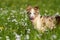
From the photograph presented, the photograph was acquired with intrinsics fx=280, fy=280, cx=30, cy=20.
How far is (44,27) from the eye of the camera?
9.38 metres

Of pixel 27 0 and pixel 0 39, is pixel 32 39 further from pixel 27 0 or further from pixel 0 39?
pixel 27 0

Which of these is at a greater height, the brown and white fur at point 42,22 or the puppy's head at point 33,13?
A: the puppy's head at point 33,13

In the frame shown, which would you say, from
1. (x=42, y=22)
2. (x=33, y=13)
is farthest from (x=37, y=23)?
(x=33, y=13)

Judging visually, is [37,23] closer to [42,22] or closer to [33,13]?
[42,22]

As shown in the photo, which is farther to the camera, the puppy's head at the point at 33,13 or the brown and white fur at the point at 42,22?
the puppy's head at the point at 33,13

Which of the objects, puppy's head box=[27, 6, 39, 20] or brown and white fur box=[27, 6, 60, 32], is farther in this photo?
puppy's head box=[27, 6, 39, 20]

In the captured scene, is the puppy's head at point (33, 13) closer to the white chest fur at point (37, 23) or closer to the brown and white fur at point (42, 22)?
the brown and white fur at point (42, 22)

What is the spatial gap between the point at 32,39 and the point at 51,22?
4.44ft

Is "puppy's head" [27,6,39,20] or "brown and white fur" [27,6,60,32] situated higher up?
"puppy's head" [27,6,39,20]

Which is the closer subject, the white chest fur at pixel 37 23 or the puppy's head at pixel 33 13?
the white chest fur at pixel 37 23

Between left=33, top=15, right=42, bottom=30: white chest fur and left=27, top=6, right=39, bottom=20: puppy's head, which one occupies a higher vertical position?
left=27, top=6, right=39, bottom=20: puppy's head

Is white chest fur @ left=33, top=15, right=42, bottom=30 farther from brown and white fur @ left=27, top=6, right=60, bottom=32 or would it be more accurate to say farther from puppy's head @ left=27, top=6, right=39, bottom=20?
puppy's head @ left=27, top=6, right=39, bottom=20

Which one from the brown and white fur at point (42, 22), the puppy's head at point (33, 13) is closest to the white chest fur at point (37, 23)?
the brown and white fur at point (42, 22)

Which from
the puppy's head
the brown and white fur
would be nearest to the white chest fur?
the brown and white fur
